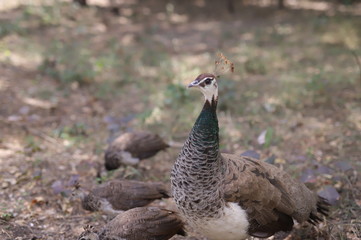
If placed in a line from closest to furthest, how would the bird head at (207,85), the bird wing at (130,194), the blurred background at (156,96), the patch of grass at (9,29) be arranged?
1. the bird head at (207,85)
2. the bird wing at (130,194)
3. the blurred background at (156,96)
4. the patch of grass at (9,29)

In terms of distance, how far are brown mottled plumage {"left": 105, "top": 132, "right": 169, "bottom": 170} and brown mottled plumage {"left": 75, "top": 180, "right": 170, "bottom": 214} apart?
605 millimetres

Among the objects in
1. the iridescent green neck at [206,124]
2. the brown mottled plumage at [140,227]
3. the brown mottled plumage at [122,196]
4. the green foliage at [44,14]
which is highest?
the iridescent green neck at [206,124]

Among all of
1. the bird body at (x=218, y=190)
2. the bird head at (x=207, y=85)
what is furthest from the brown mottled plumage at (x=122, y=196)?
the bird head at (x=207, y=85)

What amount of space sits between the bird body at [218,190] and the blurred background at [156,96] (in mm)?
670

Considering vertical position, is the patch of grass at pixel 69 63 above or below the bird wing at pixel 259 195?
below

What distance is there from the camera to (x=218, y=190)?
2.94m

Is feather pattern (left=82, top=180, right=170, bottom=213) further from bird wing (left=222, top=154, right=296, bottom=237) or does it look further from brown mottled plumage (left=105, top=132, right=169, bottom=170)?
bird wing (left=222, top=154, right=296, bottom=237)

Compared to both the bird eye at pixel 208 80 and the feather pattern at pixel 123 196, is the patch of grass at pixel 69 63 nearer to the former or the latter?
the feather pattern at pixel 123 196

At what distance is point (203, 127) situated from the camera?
293 centimetres

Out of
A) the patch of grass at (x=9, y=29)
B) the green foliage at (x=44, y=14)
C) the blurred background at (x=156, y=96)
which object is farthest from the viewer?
the green foliage at (x=44, y=14)

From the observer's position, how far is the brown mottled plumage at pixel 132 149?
14.4 feet

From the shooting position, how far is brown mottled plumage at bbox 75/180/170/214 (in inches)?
146

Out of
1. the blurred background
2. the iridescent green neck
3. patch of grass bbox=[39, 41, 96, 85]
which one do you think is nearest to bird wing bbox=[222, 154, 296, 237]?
the iridescent green neck

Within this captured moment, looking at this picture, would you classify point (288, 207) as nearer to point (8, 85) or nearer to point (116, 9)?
point (8, 85)
